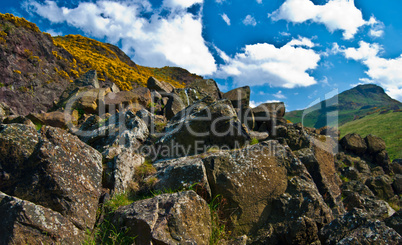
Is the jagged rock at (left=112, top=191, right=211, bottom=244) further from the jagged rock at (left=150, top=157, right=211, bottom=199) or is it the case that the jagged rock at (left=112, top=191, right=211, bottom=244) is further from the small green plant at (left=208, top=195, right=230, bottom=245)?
the jagged rock at (left=150, top=157, right=211, bottom=199)

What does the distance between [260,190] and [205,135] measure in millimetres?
3527

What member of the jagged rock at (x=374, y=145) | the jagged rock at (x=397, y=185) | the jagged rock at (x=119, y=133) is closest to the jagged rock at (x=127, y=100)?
the jagged rock at (x=119, y=133)

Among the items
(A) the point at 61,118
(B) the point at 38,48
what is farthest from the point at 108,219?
(B) the point at 38,48

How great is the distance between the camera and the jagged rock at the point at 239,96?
17.7 metres

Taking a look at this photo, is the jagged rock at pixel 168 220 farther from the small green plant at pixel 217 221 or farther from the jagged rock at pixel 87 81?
the jagged rock at pixel 87 81

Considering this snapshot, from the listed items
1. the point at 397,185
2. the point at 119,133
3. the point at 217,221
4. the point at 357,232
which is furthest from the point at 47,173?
the point at 397,185

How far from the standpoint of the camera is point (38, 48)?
2420 cm

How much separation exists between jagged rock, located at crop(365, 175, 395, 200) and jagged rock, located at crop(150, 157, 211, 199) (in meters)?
19.1

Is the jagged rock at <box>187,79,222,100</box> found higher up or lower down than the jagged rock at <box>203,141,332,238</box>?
higher up

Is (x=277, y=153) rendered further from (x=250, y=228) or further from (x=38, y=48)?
(x=38, y=48)

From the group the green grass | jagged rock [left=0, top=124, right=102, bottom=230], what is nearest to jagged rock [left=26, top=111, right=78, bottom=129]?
jagged rock [left=0, top=124, right=102, bottom=230]

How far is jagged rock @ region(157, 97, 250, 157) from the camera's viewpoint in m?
9.78

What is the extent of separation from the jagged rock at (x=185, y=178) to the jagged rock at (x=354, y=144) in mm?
28224

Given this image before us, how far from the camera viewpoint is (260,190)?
7.08 meters
